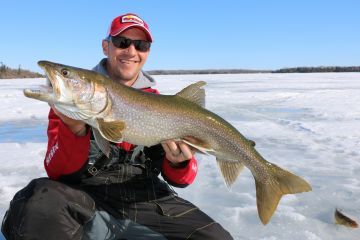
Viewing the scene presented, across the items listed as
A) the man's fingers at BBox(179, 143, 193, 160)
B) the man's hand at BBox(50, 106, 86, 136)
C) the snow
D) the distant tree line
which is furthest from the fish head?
the distant tree line

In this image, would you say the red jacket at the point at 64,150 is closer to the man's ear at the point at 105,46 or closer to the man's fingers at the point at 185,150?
the man's fingers at the point at 185,150

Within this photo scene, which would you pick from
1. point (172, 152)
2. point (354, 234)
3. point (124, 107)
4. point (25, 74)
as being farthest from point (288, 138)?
point (25, 74)

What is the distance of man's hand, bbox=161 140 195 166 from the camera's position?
2969 millimetres

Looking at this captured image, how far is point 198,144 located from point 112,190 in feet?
2.49

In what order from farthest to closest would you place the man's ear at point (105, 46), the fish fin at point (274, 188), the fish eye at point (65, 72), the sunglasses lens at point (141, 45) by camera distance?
the man's ear at point (105, 46) → the sunglasses lens at point (141, 45) → the fish fin at point (274, 188) → the fish eye at point (65, 72)

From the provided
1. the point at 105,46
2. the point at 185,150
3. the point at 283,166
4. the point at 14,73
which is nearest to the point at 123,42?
the point at 105,46

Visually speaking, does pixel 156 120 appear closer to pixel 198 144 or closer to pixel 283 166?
pixel 198 144

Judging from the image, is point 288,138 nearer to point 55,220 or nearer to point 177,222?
point 177,222

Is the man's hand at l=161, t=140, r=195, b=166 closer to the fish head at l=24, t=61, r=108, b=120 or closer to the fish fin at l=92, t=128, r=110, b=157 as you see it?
the fish fin at l=92, t=128, r=110, b=157

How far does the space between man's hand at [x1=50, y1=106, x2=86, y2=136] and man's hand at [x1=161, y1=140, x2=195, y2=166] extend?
59cm

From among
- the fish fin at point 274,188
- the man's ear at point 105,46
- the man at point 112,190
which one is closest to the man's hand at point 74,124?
the man at point 112,190

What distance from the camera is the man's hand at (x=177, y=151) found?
2.97 metres

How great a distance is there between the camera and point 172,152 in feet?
10.0

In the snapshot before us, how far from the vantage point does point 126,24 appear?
11.5ft
